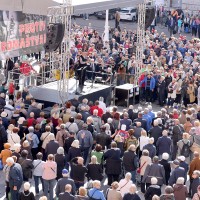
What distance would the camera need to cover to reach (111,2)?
20188mm

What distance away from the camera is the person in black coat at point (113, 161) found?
1362cm

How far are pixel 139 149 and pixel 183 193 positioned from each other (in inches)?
112

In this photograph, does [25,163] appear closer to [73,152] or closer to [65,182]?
[73,152]

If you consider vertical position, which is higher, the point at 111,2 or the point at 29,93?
the point at 111,2

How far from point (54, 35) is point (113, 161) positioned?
18.2 feet

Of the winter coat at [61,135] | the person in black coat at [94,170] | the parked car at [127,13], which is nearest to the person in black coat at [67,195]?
the person in black coat at [94,170]

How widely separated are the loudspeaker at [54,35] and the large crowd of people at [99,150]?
165 centimetres

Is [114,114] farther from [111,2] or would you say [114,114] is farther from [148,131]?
[111,2]

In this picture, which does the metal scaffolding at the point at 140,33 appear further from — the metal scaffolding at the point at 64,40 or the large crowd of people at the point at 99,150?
the metal scaffolding at the point at 64,40

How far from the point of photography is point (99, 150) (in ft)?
45.0

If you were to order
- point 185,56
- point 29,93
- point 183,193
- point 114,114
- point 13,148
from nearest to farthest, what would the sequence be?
point 183,193, point 13,148, point 114,114, point 29,93, point 185,56

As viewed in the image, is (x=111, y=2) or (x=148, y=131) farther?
(x=111, y=2)

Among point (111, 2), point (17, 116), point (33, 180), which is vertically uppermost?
point (111, 2)

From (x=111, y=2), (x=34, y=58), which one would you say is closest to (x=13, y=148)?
(x=111, y=2)
